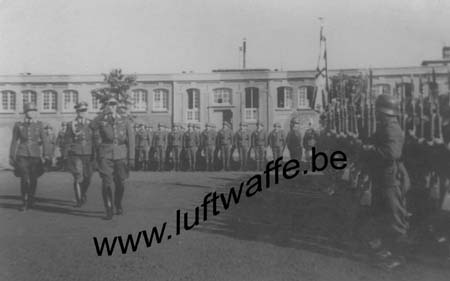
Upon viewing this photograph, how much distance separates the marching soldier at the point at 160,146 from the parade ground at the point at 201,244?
21.6ft

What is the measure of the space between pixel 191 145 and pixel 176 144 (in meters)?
0.47

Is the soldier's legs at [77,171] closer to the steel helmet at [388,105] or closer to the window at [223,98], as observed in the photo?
the window at [223,98]

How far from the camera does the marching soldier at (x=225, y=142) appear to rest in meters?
14.1

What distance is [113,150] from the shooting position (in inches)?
268

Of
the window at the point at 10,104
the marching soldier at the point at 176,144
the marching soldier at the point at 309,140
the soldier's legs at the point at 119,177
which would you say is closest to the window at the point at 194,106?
the marching soldier at the point at 176,144

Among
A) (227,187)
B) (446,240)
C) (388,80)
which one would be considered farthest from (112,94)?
(446,240)

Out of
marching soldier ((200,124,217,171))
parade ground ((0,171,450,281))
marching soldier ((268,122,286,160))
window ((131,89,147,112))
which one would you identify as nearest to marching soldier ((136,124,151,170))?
window ((131,89,147,112))

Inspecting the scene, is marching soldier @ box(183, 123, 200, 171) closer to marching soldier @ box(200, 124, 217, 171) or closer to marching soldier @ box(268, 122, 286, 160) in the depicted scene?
marching soldier @ box(200, 124, 217, 171)

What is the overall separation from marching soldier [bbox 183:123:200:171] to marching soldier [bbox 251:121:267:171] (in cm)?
200

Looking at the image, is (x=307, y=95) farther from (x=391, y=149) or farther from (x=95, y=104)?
(x=391, y=149)

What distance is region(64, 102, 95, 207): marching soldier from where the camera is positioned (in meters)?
8.01

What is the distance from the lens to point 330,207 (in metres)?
7.47

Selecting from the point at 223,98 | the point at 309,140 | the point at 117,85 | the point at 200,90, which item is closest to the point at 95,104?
the point at 223,98

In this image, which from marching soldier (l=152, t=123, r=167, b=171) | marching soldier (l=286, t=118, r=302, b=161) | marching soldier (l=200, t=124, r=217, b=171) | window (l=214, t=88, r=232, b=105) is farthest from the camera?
marching soldier (l=152, t=123, r=167, b=171)
